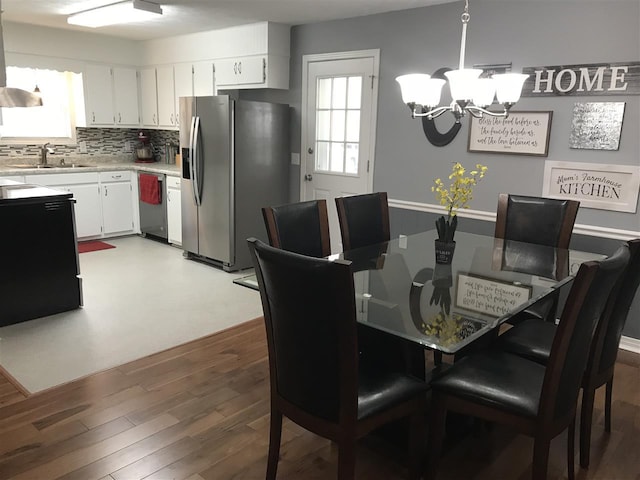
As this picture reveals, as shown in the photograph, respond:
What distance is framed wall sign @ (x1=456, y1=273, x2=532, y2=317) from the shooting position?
1933 millimetres

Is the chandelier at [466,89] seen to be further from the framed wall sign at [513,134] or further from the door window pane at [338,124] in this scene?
the door window pane at [338,124]

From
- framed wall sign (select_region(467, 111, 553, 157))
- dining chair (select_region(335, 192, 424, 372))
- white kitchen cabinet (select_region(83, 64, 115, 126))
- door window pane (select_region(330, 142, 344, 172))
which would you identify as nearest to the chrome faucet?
white kitchen cabinet (select_region(83, 64, 115, 126))

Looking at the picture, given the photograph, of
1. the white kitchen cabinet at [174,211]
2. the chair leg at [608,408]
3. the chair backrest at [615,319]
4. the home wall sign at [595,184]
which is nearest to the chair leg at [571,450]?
the chair backrest at [615,319]

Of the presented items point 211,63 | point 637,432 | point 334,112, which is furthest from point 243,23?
point 637,432

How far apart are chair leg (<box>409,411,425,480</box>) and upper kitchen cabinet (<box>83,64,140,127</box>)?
17.7 feet

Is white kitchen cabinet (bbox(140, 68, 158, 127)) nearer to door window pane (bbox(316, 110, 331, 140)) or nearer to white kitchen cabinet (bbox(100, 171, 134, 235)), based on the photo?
white kitchen cabinet (bbox(100, 171, 134, 235))

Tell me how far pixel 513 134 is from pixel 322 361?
2.68 m

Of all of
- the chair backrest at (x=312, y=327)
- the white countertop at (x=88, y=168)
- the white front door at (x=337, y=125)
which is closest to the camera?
the chair backrest at (x=312, y=327)

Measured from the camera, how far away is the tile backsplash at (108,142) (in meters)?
5.80

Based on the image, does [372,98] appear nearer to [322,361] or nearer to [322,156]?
[322,156]

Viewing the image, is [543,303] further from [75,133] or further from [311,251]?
[75,133]

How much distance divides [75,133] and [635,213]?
5870mm

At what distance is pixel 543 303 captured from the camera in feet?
9.19

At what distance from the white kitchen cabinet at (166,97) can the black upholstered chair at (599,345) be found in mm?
4736
